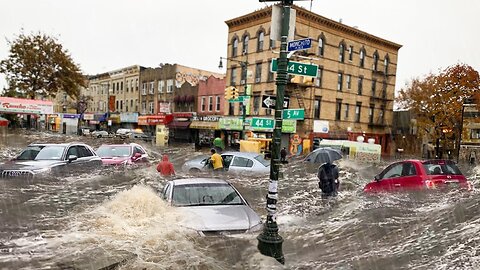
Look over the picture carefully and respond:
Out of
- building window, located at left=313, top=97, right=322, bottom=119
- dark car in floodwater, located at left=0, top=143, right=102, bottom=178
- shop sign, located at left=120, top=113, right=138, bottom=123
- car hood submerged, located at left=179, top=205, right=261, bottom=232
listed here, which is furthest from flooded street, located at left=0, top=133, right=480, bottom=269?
shop sign, located at left=120, top=113, right=138, bottom=123

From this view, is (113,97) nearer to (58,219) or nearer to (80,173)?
(80,173)

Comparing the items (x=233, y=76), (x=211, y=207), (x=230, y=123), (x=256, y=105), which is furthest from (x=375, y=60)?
(x=211, y=207)

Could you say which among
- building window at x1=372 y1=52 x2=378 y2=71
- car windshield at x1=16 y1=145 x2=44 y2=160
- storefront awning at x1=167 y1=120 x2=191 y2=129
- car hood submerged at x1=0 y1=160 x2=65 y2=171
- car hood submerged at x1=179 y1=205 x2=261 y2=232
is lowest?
car hood submerged at x1=179 y1=205 x2=261 y2=232

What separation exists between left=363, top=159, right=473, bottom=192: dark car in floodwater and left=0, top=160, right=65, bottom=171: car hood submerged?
33.4 ft

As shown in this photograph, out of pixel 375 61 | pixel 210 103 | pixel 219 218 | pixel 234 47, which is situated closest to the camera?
pixel 219 218

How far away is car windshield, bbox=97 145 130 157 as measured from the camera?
1627 cm

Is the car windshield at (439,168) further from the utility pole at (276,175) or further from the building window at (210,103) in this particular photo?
the building window at (210,103)

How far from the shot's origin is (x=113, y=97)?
56.1 metres

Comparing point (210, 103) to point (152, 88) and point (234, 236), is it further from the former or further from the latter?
point (234, 236)

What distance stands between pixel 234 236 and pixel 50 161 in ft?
26.3

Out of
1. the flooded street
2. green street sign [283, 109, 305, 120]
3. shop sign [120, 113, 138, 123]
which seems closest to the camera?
the flooded street

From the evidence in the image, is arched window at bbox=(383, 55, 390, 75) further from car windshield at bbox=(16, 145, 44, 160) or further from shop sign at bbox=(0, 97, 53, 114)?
car windshield at bbox=(16, 145, 44, 160)

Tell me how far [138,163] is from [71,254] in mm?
10541

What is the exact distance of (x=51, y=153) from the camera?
12797 millimetres
